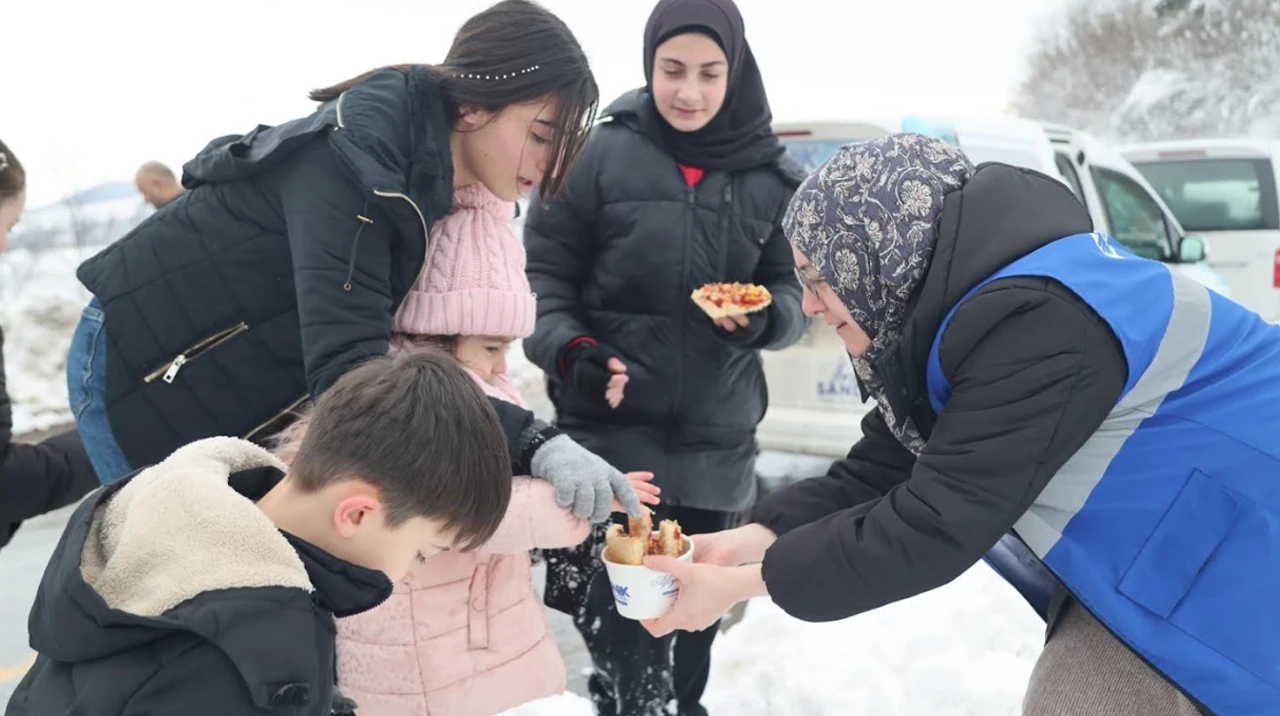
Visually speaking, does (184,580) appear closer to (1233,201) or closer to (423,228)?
(423,228)

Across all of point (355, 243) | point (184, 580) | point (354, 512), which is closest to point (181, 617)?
point (184, 580)

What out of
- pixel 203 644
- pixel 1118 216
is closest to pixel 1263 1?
pixel 1118 216

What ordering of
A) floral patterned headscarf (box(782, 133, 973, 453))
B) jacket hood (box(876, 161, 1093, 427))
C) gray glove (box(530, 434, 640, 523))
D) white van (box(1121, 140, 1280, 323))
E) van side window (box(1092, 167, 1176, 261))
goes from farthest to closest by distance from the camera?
white van (box(1121, 140, 1280, 323))
van side window (box(1092, 167, 1176, 261))
gray glove (box(530, 434, 640, 523))
floral patterned headscarf (box(782, 133, 973, 453))
jacket hood (box(876, 161, 1093, 427))

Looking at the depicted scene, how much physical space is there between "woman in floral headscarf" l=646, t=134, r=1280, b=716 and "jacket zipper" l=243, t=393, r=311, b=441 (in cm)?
107

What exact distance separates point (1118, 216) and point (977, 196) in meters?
7.11

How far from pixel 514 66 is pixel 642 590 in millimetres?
1154

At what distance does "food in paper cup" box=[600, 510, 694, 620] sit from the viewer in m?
2.24

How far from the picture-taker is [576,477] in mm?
2104

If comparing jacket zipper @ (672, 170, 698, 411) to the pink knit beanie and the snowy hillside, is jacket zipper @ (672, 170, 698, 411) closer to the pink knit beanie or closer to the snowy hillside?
the pink knit beanie

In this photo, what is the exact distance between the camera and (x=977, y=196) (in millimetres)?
1795

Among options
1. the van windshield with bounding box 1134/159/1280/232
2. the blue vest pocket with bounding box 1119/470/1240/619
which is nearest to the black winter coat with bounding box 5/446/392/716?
the blue vest pocket with bounding box 1119/470/1240/619

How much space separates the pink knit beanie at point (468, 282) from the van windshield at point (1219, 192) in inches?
355

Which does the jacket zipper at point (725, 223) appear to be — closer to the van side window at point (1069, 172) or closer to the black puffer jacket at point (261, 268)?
the black puffer jacket at point (261, 268)

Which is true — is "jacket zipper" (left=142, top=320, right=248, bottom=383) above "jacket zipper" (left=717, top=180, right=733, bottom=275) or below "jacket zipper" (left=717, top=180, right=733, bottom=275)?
above
